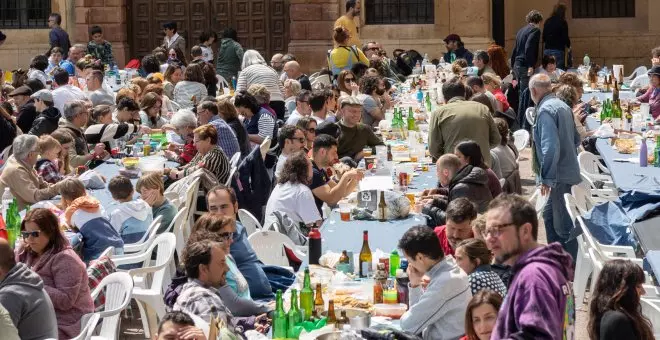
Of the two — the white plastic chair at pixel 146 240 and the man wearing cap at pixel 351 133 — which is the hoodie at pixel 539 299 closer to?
the white plastic chair at pixel 146 240

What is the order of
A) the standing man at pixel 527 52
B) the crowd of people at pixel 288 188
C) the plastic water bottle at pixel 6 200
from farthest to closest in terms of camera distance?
the standing man at pixel 527 52, the plastic water bottle at pixel 6 200, the crowd of people at pixel 288 188

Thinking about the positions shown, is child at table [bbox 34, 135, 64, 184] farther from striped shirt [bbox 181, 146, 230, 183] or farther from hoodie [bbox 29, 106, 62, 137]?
hoodie [bbox 29, 106, 62, 137]

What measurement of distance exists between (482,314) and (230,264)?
239 centimetres

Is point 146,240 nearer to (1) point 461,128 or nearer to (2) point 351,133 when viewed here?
(1) point 461,128

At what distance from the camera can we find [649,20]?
27000 mm

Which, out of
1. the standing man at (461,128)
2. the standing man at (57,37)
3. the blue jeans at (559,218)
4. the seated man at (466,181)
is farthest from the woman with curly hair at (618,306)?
the standing man at (57,37)

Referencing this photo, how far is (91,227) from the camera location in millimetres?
10359

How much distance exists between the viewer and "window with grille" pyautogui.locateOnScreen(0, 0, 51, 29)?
1097 inches

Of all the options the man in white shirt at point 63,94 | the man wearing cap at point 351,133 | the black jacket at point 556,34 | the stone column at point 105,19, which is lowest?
the man wearing cap at point 351,133

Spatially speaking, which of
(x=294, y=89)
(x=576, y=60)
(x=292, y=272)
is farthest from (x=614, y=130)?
(x=576, y=60)

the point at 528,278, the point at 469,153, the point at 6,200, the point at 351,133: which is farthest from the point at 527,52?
the point at 528,278

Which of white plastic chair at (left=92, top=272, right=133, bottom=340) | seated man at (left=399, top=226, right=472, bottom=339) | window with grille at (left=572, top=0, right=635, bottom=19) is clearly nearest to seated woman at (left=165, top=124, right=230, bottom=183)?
white plastic chair at (left=92, top=272, right=133, bottom=340)

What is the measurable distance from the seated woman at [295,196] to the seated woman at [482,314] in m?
4.44

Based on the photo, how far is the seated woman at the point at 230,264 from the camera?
8438 mm
